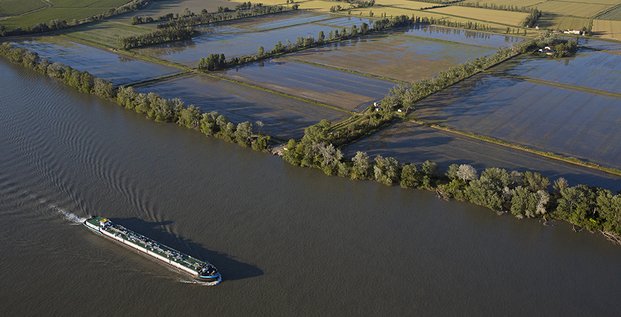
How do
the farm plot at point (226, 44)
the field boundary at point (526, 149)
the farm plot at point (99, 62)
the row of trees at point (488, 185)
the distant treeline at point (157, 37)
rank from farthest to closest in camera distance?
the distant treeline at point (157, 37) → the farm plot at point (226, 44) → the farm plot at point (99, 62) → the field boundary at point (526, 149) → the row of trees at point (488, 185)

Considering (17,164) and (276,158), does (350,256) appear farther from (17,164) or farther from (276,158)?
(17,164)

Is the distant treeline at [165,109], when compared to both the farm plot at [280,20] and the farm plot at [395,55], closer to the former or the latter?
the farm plot at [395,55]

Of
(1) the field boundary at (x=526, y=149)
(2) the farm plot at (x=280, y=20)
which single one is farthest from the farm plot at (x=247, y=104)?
(2) the farm plot at (x=280, y=20)

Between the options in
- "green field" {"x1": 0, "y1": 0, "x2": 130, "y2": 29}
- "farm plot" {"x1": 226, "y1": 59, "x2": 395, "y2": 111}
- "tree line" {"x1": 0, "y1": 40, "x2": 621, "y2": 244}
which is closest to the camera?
"tree line" {"x1": 0, "y1": 40, "x2": 621, "y2": 244}

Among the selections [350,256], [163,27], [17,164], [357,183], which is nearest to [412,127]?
[357,183]

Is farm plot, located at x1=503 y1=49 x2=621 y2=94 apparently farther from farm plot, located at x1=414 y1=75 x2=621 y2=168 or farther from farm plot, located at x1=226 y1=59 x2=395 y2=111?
farm plot, located at x1=226 y1=59 x2=395 y2=111

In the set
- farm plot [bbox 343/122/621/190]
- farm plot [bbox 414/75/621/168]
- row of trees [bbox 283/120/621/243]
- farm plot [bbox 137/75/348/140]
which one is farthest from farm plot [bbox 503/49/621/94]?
farm plot [bbox 137/75/348/140]

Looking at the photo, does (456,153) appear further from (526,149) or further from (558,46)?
(558,46)
